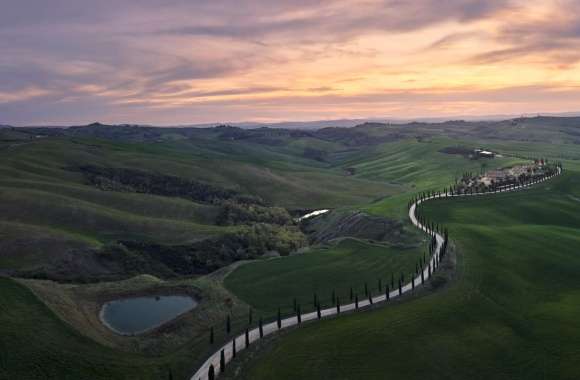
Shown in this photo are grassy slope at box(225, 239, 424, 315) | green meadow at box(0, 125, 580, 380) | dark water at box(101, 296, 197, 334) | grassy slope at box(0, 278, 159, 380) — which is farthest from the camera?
grassy slope at box(225, 239, 424, 315)

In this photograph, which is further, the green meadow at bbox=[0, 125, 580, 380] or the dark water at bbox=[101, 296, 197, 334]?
the dark water at bbox=[101, 296, 197, 334]

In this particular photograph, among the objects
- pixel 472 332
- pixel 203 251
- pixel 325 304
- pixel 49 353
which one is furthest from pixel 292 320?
pixel 203 251

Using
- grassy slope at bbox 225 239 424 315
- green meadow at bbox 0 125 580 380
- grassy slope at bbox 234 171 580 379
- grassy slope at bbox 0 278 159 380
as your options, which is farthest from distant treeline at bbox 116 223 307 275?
grassy slope at bbox 234 171 580 379

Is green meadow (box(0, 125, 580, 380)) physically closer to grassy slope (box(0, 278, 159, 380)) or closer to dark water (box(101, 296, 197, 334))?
grassy slope (box(0, 278, 159, 380))

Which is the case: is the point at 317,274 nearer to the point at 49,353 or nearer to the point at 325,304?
the point at 325,304

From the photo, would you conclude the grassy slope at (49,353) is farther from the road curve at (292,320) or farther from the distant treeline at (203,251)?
the distant treeline at (203,251)

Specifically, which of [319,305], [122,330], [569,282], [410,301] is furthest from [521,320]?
[122,330]

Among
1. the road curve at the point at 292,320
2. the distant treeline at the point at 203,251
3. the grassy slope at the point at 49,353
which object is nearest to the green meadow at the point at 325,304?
the grassy slope at the point at 49,353
